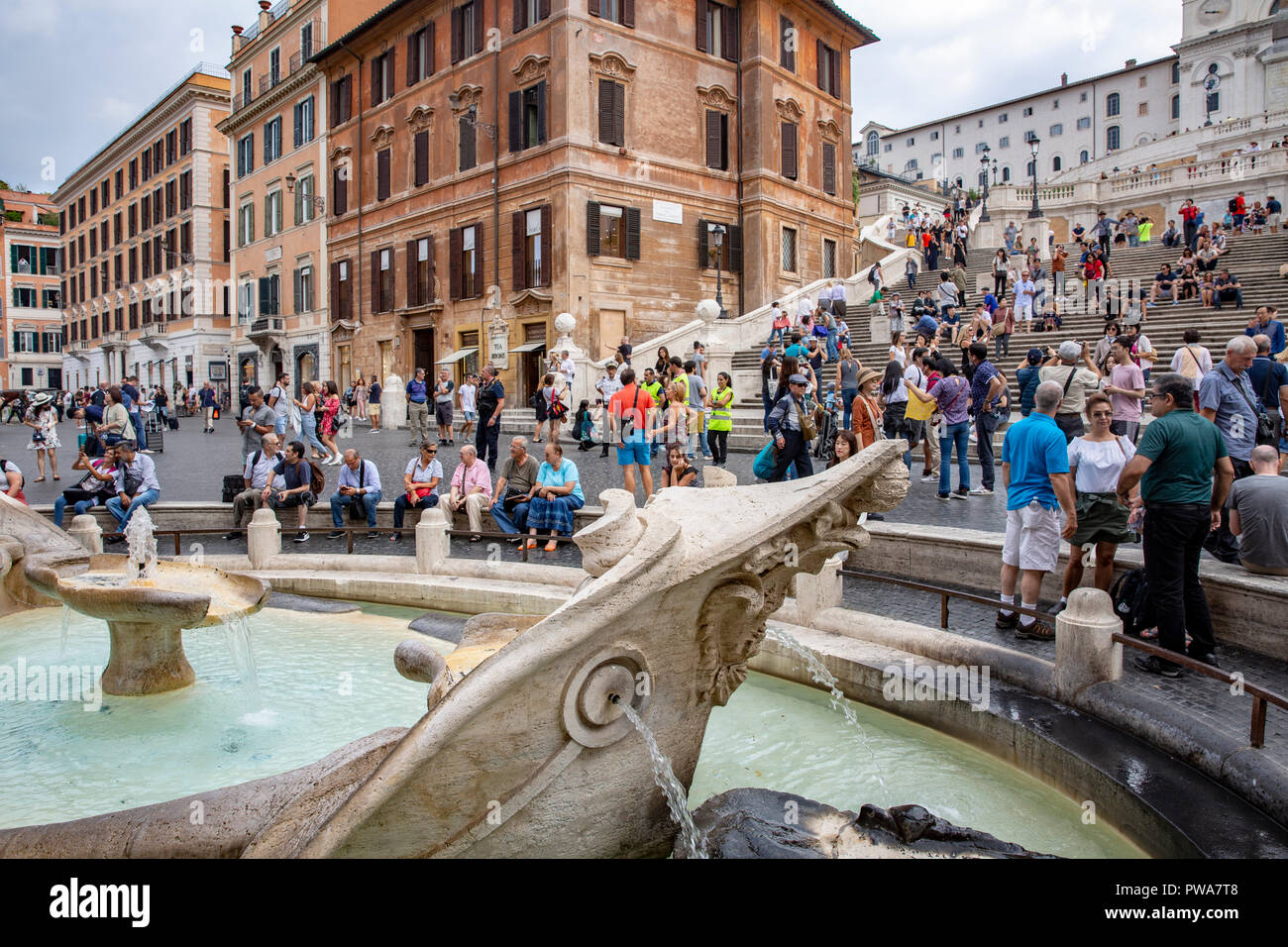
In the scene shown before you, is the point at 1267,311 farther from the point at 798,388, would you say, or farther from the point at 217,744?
the point at 217,744

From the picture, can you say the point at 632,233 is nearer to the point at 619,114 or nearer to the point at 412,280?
the point at 619,114

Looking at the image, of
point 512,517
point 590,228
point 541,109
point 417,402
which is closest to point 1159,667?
point 512,517

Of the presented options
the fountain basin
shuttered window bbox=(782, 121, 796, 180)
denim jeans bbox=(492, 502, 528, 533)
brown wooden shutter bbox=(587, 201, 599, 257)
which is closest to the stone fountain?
the fountain basin

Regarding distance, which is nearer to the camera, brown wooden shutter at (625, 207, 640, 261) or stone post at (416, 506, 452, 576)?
stone post at (416, 506, 452, 576)

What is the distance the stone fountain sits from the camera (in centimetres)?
493

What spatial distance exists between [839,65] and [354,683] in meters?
34.6

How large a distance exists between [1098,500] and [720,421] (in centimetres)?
842

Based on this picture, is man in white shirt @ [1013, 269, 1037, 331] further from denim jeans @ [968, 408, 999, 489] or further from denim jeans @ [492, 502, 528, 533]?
denim jeans @ [492, 502, 528, 533]

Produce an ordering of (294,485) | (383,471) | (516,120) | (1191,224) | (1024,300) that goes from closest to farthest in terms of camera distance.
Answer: (294,485)
(383,471)
(1024,300)
(1191,224)
(516,120)

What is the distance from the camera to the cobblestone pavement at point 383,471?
9719 mm

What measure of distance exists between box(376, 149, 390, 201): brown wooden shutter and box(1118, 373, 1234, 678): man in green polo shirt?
32845 mm

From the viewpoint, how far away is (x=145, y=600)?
488 centimetres

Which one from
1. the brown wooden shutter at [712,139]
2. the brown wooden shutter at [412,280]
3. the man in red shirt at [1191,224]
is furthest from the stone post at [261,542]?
the man in red shirt at [1191,224]

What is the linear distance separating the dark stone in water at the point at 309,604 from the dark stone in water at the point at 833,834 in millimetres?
4953
